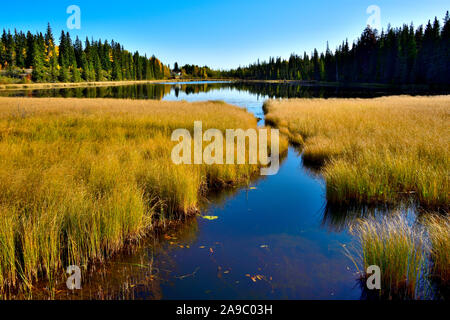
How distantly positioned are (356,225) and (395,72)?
81469 mm

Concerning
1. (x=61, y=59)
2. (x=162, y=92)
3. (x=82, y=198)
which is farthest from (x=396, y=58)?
(x=61, y=59)

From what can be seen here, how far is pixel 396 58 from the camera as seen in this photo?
7112 centimetres

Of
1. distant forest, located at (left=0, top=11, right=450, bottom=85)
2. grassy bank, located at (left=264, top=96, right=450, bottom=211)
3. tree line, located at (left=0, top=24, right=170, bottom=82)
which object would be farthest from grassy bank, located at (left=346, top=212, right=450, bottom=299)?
tree line, located at (left=0, top=24, right=170, bottom=82)

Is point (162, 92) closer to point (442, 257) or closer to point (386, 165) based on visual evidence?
point (386, 165)

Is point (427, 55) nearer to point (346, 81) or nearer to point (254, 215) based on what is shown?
point (346, 81)

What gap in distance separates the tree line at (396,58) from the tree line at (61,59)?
8784cm

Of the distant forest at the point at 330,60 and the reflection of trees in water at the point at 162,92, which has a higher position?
the distant forest at the point at 330,60

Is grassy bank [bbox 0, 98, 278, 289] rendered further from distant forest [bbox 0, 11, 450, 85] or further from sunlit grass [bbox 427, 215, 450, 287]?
distant forest [bbox 0, 11, 450, 85]

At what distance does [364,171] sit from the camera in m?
8.20

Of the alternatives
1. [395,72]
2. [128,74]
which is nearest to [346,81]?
[395,72]

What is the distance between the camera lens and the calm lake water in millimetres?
4289

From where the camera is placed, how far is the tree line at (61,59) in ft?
279

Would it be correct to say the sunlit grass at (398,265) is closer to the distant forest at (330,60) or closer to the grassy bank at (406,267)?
the grassy bank at (406,267)

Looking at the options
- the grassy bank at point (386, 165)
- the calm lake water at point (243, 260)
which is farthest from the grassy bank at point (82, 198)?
the grassy bank at point (386, 165)
